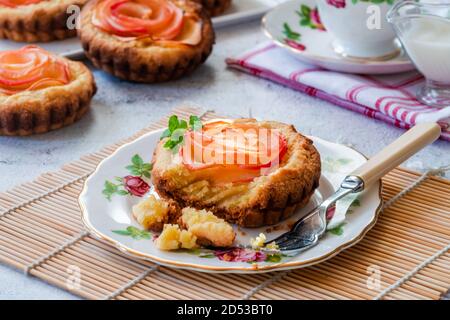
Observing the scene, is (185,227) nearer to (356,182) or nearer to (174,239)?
(174,239)

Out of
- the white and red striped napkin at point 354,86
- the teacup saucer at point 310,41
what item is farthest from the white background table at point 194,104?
the teacup saucer at point 310,41

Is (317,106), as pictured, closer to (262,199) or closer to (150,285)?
(262,199)

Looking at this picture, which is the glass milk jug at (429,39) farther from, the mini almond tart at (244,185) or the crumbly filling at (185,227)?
the crumbly filling at (185,227)

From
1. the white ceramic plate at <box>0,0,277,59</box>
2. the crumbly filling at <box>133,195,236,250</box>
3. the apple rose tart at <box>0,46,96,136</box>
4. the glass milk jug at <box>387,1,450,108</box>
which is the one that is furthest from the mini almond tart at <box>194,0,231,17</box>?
the crumbly filling at <box>133,195,236,250</box>

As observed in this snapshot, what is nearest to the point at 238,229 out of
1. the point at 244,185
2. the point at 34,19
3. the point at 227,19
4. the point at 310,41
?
the point at 244,185

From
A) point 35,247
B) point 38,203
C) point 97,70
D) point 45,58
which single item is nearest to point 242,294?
point 35,247
